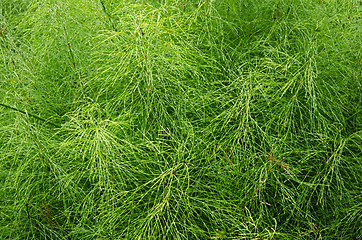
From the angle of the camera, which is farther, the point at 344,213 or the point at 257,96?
the point at 257,96

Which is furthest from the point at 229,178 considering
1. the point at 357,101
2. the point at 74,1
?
the point at 74,1

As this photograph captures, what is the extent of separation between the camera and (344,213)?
2.29 metres

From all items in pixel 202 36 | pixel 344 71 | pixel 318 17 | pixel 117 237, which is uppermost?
pixel 202 36

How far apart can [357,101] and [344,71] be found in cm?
23

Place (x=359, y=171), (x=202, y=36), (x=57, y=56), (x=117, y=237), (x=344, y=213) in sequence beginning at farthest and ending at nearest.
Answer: (x=57, y=56)
(x=202, y=36)
(x=359, y=171)
(x=344, y=213)
(x=117, y=237)

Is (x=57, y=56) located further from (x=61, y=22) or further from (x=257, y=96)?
(x=257, y=96)

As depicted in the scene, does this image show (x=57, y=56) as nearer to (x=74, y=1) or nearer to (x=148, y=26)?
(x=74, y=1)

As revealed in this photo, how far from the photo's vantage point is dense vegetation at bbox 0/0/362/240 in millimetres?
2135

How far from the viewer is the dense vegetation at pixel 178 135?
213cm

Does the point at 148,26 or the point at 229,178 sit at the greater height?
the point at 148,26

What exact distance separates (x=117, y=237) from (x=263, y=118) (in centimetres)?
114

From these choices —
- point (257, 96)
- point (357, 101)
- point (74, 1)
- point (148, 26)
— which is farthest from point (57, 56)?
point (357, 101)

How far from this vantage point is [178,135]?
8.17 ft

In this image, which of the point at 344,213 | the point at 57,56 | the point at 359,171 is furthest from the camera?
the point at 57,56
